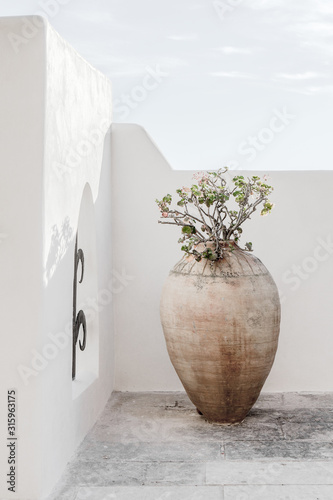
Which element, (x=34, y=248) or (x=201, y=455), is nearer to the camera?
(x=34, y=248)

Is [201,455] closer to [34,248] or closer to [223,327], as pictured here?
[223,327]

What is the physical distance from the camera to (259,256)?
4.93 metres

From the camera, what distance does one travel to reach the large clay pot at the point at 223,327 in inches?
152

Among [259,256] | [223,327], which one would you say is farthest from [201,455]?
[259,256]

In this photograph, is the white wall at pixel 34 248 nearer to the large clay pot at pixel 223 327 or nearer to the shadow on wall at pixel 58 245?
the shadow on wall at pixel 58 245

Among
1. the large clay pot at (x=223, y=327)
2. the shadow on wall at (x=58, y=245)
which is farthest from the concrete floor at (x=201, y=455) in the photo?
the shadow on wall at (x=58, y=245)

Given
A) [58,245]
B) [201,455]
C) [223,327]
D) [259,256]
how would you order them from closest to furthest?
[58,245]
[201,455]
[223,327]
[259,256]

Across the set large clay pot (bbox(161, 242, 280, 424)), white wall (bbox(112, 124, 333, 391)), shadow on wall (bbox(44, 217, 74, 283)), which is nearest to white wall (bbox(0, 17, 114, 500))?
shadow on wall (bbox(44, 217, 74, 283))

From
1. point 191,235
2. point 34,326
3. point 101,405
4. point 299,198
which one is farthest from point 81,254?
point 299,198

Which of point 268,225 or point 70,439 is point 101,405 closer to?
point 70,439

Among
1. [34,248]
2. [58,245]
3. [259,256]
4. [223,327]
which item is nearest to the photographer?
[34,248]

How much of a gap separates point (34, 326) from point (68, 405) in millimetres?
728

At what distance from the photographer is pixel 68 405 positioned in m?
3.52

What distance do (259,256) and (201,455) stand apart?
179 centimetres
